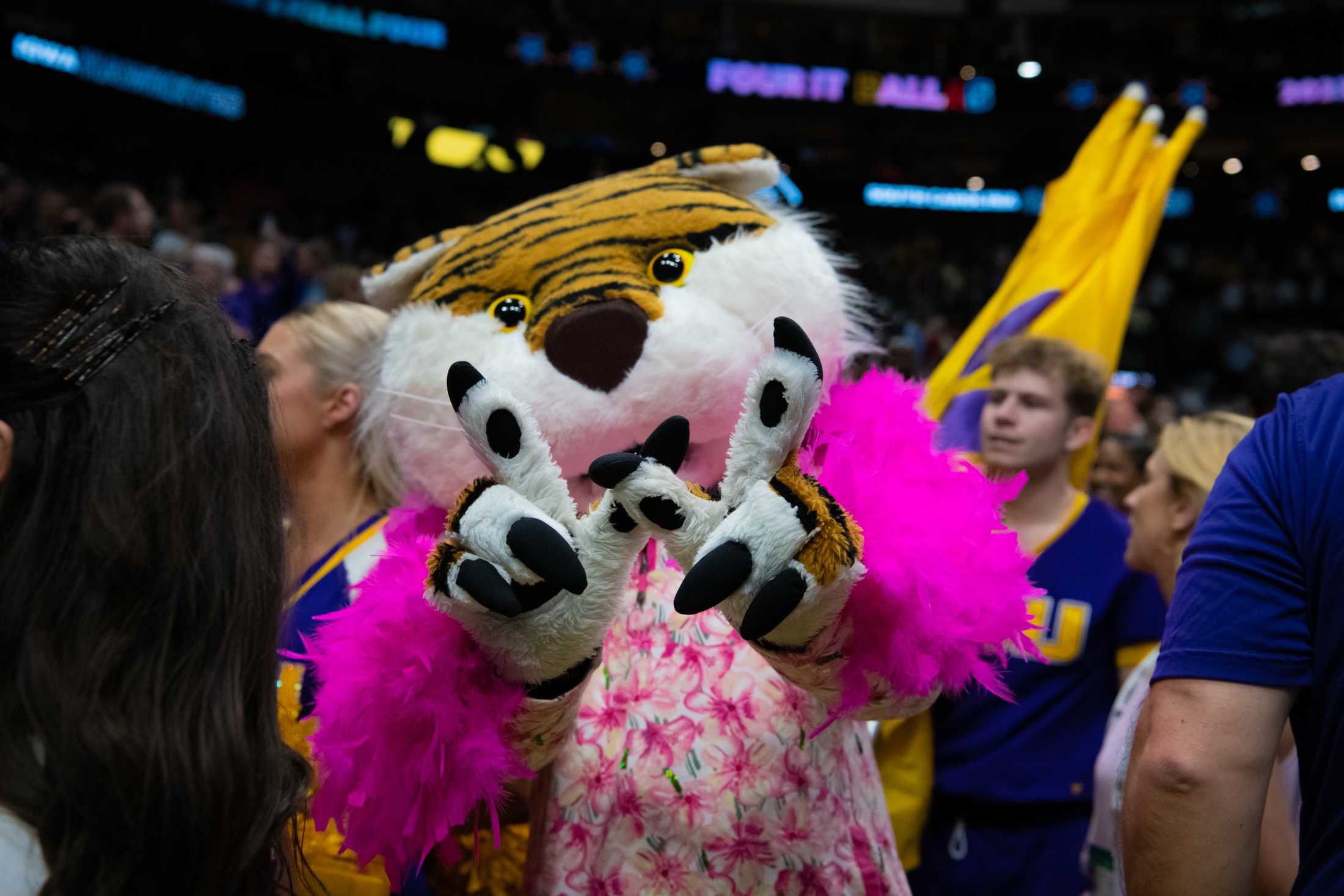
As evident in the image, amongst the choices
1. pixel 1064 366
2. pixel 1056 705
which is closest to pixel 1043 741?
pixel 1056 705

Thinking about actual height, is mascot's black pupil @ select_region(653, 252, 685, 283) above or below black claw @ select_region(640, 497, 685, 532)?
above

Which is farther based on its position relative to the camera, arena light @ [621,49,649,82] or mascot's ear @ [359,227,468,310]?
arena light @ [621,49,649,82]

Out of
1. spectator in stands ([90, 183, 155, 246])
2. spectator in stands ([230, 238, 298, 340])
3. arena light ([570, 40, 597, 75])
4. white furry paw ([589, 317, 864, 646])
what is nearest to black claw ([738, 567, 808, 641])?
white furry paw ([589, 317, 864, 646])

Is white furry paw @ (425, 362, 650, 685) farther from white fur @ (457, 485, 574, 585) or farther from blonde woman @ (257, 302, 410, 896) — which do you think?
blonde woman @ (257, 302, 410, 896)

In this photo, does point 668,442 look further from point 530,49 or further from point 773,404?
point 530,49

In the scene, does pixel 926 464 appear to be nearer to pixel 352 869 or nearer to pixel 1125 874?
pixel 1125 874

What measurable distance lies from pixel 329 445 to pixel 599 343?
101 centimetres

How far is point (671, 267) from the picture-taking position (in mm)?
1526

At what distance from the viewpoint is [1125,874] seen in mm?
1262

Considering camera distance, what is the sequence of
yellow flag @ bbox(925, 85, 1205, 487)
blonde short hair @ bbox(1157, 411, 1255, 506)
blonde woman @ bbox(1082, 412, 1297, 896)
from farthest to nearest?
yellow flag @ bbox(925, 85, 1205, 487) < blonde short hair @ bbox(1157, 411, 1255, 506) < blonde woman @ bbox(1082, 412, 1297, 896)

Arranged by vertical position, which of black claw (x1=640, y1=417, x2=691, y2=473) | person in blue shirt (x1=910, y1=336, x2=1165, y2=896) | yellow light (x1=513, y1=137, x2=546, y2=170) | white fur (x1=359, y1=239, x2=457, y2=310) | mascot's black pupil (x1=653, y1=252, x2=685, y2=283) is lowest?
person in blue shirt (x1=910, y1=336, x2=1165, y2=896)

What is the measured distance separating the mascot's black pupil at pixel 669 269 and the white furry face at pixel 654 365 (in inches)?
0.6

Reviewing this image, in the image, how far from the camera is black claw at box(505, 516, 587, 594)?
1.06 m

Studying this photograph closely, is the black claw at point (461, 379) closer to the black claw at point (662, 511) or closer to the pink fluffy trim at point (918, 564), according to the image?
the black claw at point (662, 511)
